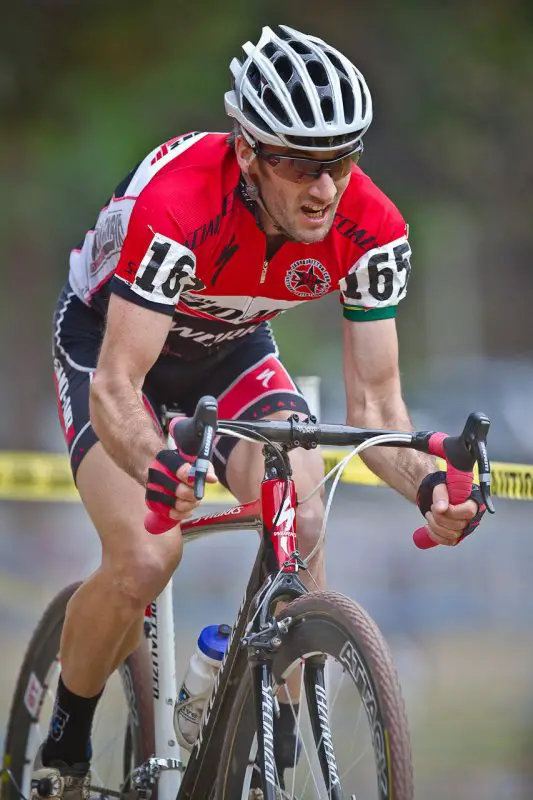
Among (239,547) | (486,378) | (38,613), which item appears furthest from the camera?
(486,378)

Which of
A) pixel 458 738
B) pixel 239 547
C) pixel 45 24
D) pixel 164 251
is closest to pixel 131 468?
pixel 164 251

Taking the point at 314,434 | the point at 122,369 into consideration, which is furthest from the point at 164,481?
the point at 122,369

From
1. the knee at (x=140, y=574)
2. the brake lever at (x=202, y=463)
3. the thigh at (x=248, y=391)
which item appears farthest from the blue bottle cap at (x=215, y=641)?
the brake lever at (x=202, y=463)

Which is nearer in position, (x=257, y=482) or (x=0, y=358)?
(x=257, y=482)

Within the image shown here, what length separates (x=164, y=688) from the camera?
3.83 metres

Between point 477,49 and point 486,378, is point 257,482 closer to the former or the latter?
point 486,378

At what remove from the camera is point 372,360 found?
3.60 metres

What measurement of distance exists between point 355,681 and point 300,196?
3.76 feet

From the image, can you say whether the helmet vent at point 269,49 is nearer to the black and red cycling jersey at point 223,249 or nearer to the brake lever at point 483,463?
the black and red cycling jersey at point 223,249

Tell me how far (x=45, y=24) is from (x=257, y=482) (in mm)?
12806

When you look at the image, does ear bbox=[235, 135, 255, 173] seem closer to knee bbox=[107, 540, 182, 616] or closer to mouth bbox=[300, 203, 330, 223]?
mouth bbox=[300, 203, 330, 223]

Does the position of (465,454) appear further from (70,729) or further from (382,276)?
(70,729)

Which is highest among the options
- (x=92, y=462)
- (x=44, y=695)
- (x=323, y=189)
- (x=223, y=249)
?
(x=323, y=189)

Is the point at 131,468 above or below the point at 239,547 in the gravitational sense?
above
